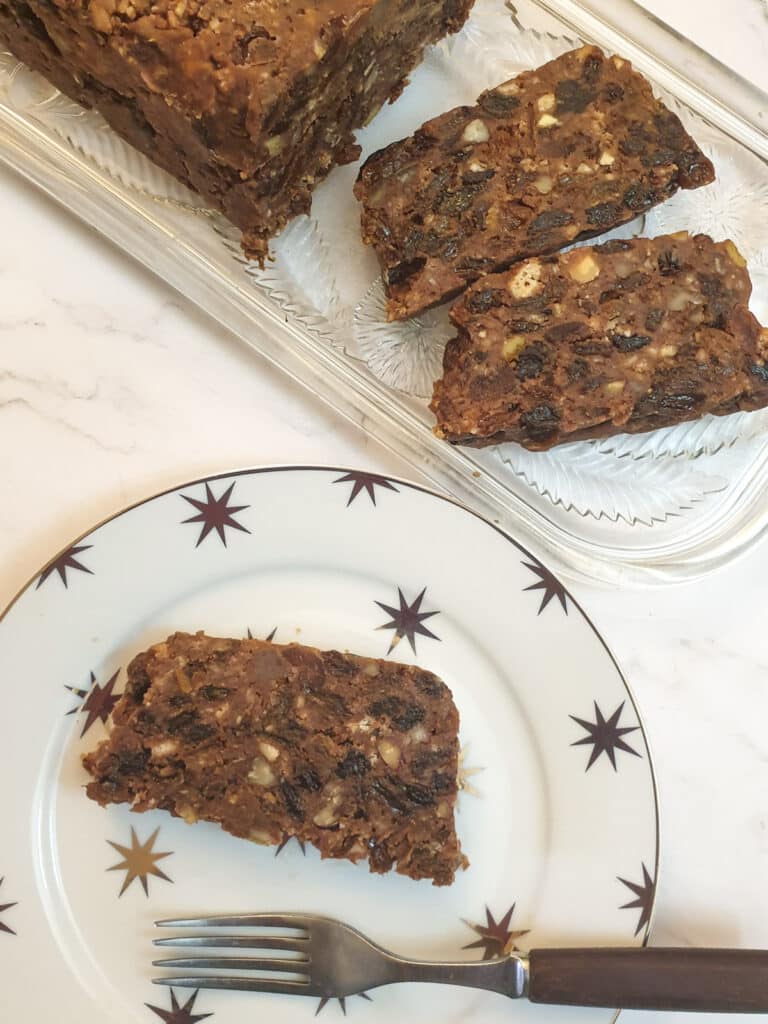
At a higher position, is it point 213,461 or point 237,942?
point 213,461

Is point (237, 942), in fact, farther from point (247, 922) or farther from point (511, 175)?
point (511, 175)

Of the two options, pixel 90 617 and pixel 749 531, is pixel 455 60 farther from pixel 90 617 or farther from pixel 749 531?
pixel 90 617

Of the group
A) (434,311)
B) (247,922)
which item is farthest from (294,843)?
(434,311)

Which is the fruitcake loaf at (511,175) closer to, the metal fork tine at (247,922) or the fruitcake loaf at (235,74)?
A: the fruitcake loaf at (235,74)

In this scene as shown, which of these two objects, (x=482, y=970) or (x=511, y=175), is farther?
(x=511, y=175)

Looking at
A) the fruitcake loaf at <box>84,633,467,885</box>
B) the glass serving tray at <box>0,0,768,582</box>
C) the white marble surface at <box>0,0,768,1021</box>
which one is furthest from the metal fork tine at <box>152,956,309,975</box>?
the glass serving tray at <box>0,0,768,582</box>

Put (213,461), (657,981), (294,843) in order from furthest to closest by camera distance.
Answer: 1. (213,461)
2. (294,843)
3. (657,981)

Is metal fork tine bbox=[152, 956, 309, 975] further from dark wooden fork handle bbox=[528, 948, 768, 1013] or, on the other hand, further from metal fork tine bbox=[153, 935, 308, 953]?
dark wooden fork handle bbox=[528, 948, 768, 1013]
